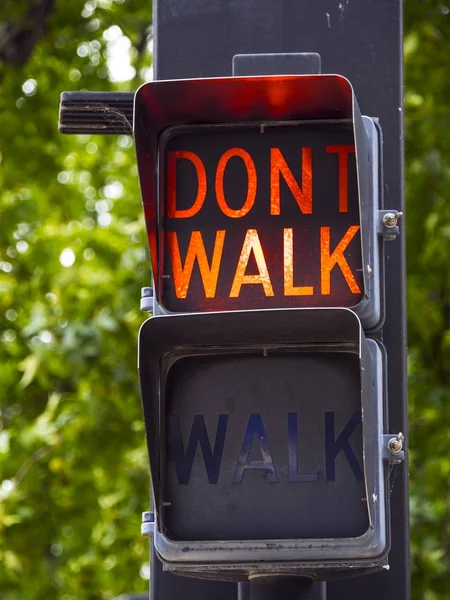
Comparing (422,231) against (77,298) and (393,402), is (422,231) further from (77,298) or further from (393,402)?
(393,402)

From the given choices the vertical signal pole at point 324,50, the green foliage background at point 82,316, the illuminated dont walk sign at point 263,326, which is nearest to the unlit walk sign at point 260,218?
the illuminated dont walk sign at point 263,326

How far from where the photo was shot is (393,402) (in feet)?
10.6

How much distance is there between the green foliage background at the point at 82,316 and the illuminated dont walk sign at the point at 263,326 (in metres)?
5.03

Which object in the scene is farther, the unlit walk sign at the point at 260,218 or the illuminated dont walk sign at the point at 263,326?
the unlit walk sign at the point at 260,218

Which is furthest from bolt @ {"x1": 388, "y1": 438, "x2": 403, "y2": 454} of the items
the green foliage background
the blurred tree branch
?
the blurred tree branch

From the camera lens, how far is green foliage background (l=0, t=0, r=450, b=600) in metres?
8.41

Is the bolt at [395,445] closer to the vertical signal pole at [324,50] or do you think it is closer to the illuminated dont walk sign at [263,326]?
the illuminated dont walk sign at [263,326]

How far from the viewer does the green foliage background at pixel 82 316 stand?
27.6 ft

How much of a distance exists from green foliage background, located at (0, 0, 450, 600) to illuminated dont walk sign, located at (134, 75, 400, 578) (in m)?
→ 5.03

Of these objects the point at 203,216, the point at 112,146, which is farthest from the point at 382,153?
the point at 112,146

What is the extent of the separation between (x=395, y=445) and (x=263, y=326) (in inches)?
14.2

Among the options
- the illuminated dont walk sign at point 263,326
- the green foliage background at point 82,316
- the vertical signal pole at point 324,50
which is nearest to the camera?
the illuminated dont walk sign at point 263,326

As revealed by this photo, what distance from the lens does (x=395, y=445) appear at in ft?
9.21

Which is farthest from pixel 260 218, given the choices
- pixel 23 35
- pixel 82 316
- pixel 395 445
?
pixel 23 35
